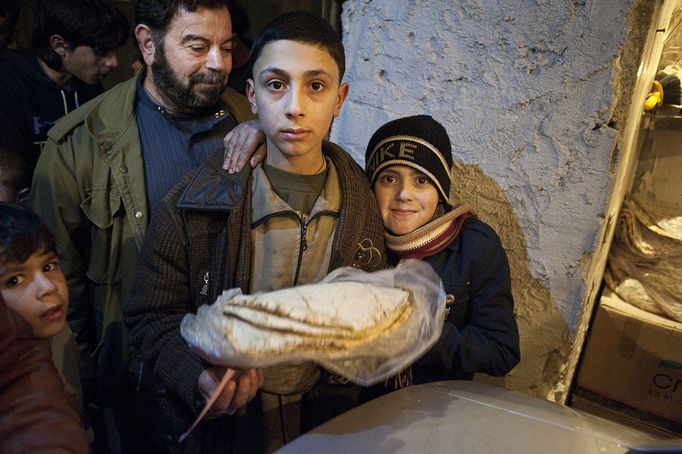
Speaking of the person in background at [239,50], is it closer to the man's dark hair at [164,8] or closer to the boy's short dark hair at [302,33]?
the man's dark hair at [164,8]

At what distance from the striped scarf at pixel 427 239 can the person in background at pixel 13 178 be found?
1.67 metres

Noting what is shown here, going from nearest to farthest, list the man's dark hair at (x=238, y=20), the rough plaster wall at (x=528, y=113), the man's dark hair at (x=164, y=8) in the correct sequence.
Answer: the rough plaster wall at (x=528, y=113) < the man's dark hair at (x=164, y=8) < the man's dark hair at (x=238, y=20)

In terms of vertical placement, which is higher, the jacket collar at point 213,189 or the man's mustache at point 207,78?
the man's mustache at point 207,78

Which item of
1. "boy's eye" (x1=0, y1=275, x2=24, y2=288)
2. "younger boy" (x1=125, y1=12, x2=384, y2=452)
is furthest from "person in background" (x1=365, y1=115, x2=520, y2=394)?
"boy's eye" (x1=0, y1=275, x2=24, y2=288)

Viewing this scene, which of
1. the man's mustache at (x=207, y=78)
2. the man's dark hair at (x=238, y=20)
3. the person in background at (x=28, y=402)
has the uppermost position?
the man's dark hair at (x=238, y=20)

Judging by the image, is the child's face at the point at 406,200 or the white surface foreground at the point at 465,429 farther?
the child's face at the point at 406,200

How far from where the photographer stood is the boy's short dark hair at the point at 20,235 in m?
1.36

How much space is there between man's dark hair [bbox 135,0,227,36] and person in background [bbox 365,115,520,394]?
98 cm

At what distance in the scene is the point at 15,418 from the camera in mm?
1006

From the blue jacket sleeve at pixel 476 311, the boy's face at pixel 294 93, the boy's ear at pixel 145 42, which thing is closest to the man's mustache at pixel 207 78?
the boy's ear at pixel 145 42

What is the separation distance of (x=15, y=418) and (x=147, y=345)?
0.40 meters

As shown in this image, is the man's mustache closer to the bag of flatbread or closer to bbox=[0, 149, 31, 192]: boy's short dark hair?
bbox=[0, 149, 31, 192]: boy's short dark hair

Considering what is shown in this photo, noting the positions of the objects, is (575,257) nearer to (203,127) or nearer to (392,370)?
(392,370)

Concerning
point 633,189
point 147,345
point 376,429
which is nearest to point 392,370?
point 376,429
